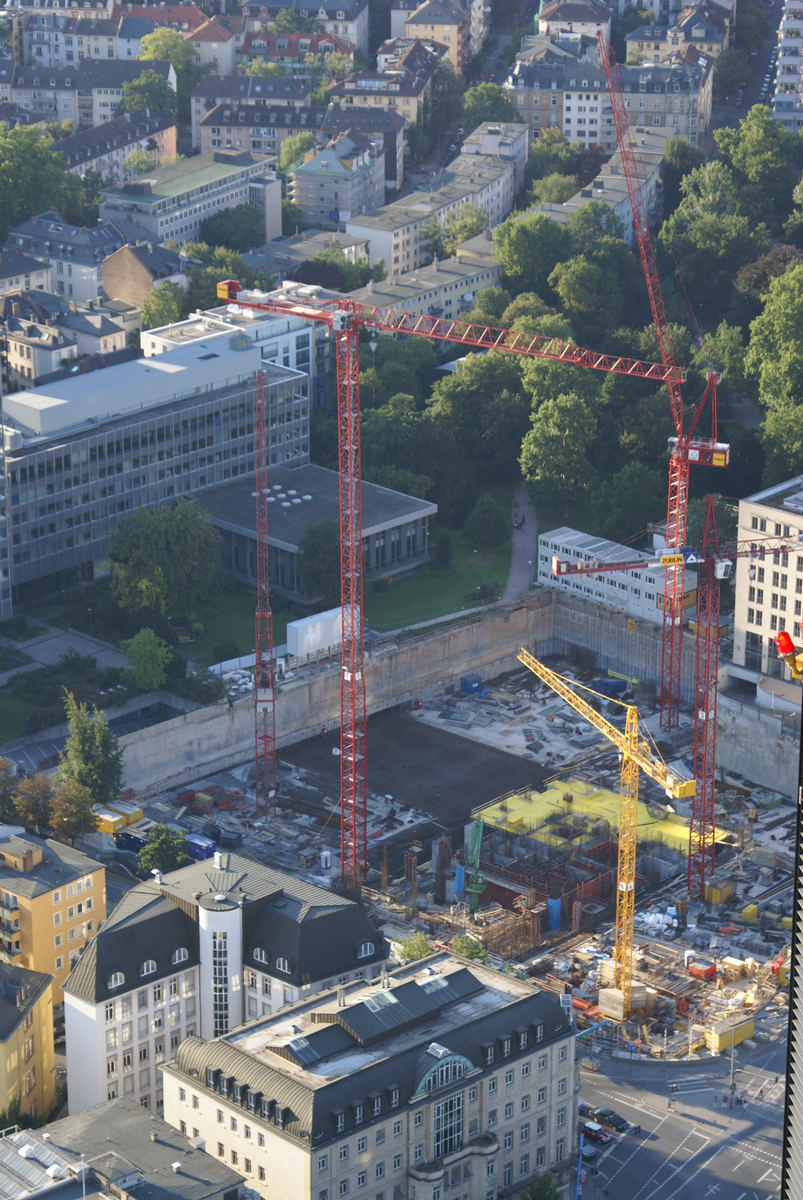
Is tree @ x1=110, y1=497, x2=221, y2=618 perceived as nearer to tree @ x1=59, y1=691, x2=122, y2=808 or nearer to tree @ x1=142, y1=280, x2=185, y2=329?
tree @ x1=59, y1=691, x2=122, y2=808

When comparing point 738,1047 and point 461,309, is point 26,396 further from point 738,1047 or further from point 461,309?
point 738,1047

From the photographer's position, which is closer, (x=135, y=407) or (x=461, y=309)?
(x=135, y=407)

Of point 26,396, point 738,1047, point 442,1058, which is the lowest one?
point 738,1047

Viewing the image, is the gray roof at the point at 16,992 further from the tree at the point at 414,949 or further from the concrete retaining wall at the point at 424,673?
the concrete retaining wall at the point at 424,673

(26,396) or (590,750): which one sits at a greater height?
(26,396)

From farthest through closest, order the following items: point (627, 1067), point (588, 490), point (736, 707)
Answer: point (588, 490) < point (736, 707) < point (627, 1067)

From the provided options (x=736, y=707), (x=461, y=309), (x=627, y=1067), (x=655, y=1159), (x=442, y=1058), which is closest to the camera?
(x=442, y=1058)

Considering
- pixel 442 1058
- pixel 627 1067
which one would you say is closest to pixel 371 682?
pixel 627 1067

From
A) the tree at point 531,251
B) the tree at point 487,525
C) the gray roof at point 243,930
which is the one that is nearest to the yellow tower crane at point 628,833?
the gray roof at point 243,930
